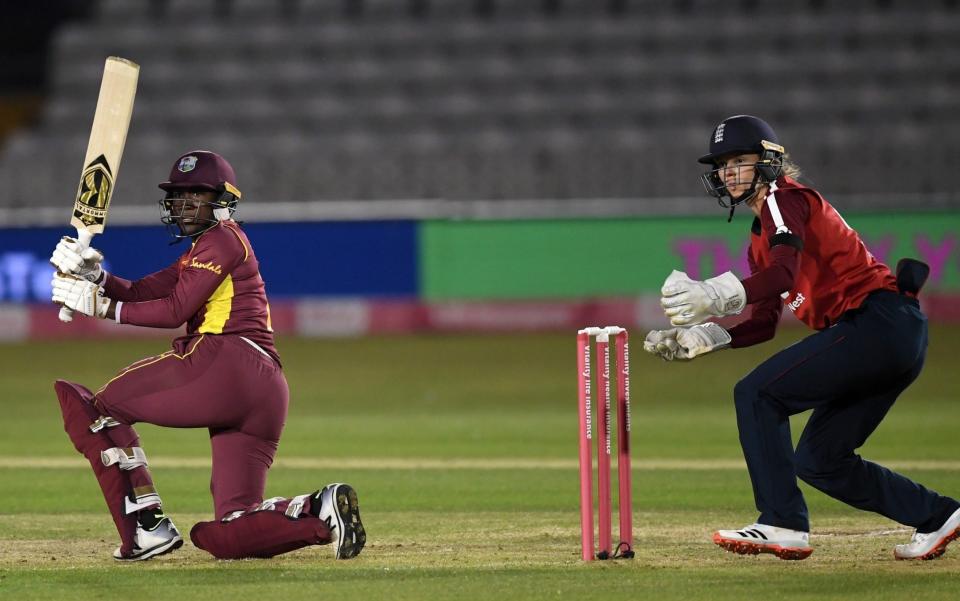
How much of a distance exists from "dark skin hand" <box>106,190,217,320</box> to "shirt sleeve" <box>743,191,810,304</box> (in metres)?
2.27

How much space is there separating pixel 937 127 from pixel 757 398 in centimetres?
1621

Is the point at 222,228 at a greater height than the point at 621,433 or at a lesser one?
greater

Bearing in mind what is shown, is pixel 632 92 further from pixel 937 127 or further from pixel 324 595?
pixel 324 595

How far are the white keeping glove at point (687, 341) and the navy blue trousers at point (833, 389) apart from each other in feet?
0.67

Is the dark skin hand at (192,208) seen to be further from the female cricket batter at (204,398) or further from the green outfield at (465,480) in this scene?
the green outfield at (465,480)

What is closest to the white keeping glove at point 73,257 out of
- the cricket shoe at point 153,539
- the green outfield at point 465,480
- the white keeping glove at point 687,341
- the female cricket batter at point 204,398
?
the female cricket batter at point 204,398

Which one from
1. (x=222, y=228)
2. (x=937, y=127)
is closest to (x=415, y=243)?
(x=937, y=127)

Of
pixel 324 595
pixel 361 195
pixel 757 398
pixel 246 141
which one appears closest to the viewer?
pixel 324 595

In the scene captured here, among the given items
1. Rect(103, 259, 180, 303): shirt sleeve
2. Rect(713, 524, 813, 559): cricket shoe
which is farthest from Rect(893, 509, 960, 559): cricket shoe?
Rect(103, 259, 180, 303): shirt sleeve

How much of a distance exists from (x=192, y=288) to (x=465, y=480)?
3.53m

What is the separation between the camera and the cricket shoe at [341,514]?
587cm

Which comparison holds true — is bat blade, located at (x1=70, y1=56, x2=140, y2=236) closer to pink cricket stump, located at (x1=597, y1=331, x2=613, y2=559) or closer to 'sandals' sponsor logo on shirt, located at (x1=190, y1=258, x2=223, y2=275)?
'sandals' sponsor logo on shirt, located at (x1=190, y1=258, x2=223, y2=275)

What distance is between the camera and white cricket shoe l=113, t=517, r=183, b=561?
609 cm

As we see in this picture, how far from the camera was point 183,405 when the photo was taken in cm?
603
